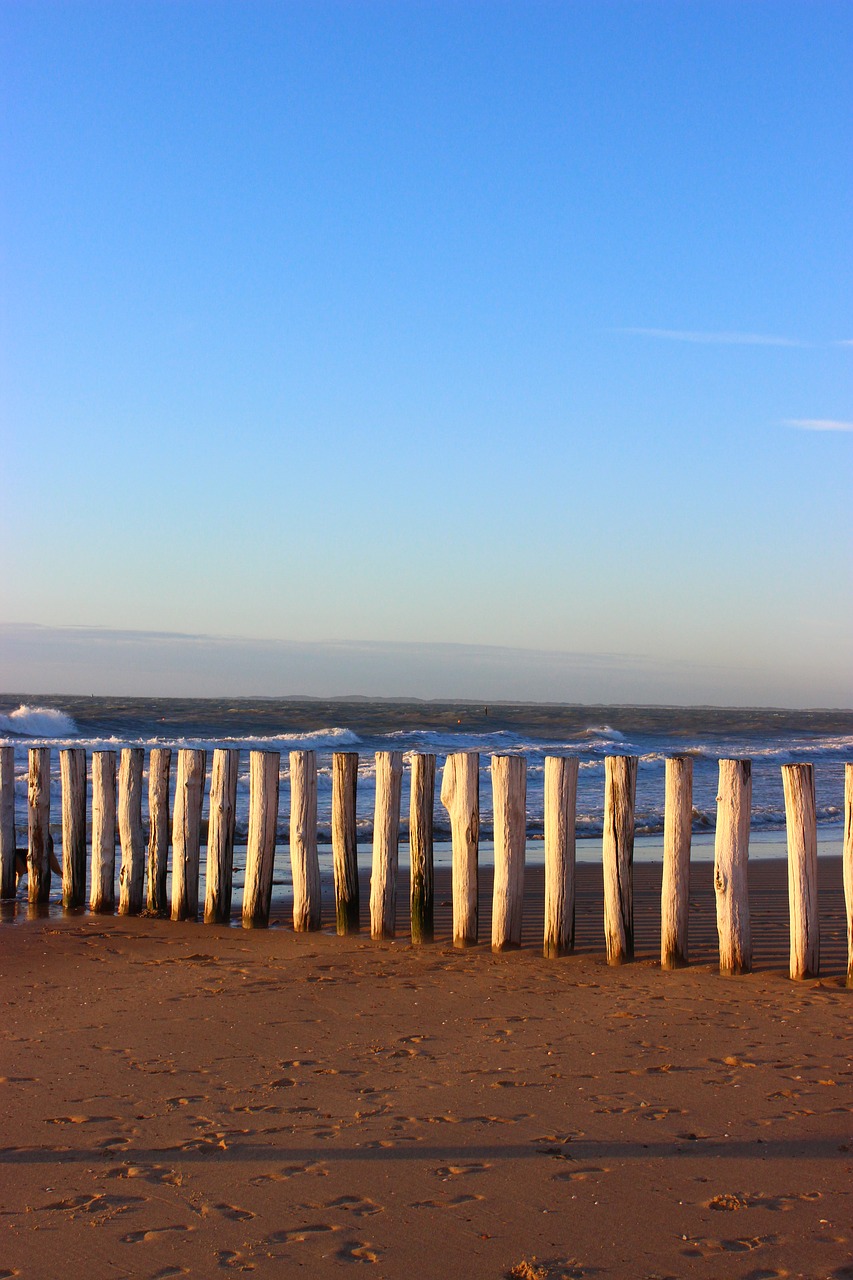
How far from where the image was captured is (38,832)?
971cm

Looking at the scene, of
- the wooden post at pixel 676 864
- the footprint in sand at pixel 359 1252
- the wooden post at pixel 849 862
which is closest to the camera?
the footprint in sand at pixel 359 1252

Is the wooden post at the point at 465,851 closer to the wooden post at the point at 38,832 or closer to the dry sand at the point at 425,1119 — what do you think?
the dry sand at the point at 425,1119

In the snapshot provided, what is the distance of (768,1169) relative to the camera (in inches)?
152

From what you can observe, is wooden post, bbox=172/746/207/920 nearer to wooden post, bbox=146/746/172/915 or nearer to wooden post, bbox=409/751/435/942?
wooden post, bbox=146/746/172/915

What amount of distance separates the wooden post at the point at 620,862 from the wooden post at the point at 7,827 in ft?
17.7

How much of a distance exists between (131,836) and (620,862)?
4266mm

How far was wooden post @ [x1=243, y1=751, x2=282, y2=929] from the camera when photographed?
8.38 m

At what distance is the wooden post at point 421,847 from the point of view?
7.83m

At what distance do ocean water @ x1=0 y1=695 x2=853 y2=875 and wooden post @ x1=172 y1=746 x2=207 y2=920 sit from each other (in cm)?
296

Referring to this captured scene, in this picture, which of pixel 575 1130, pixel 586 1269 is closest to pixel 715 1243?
pixel 586 1269

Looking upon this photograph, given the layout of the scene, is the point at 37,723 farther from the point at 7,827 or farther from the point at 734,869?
the point at 734,869

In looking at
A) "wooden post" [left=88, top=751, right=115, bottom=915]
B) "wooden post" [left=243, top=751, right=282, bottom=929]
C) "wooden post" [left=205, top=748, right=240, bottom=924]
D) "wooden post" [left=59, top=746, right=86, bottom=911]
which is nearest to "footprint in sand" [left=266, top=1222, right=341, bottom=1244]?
"wooden post" [left=243, top=751, right=282, bottom=929]

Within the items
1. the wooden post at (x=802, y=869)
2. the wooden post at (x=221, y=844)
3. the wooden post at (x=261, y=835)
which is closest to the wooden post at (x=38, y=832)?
the wooden post at (x=221, y=844)

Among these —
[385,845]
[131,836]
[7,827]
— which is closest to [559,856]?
[385,845]
